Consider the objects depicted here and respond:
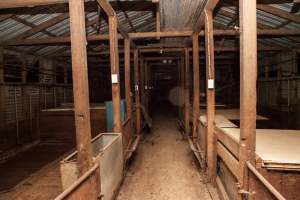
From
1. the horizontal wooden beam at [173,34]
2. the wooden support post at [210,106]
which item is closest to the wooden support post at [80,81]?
the wooden support post at [210,106]

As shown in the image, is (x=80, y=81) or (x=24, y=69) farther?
(x=24, y=69)

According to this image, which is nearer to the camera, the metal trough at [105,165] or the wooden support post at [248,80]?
the wooden support post at [248,80]

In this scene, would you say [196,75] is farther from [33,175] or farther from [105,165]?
[33,175]

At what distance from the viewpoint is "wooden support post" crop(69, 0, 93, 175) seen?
2.52m

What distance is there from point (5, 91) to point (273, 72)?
1054cm

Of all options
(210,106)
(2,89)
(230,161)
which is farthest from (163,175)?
(2,89)

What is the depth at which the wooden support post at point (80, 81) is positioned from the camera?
2.52 m

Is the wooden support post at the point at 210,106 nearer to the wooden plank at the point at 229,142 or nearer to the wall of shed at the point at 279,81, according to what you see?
the wooden plank at the point at 229,142

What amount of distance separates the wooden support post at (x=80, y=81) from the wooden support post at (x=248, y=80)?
161 centimetres

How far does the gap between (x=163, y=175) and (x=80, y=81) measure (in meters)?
3.32

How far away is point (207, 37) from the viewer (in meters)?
4.29

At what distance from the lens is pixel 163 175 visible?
5.18 metres

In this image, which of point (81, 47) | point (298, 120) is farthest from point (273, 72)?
point (81, 47)

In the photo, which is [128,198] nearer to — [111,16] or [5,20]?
[111,16]
